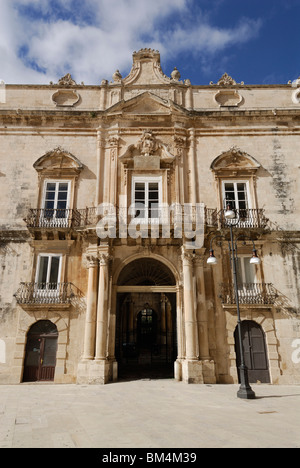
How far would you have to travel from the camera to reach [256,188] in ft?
51.5

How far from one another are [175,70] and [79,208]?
31.6ft

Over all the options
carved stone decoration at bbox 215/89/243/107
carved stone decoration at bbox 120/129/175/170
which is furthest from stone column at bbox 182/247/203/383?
carved stone decoration at bbox 215/89/243/107

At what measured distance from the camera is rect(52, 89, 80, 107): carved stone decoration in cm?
1736

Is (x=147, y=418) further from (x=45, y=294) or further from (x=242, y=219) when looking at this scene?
(x=242, y=219)

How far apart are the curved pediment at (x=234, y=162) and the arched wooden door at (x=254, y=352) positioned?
7385mm

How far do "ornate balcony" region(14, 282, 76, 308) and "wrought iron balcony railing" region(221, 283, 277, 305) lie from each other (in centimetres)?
670

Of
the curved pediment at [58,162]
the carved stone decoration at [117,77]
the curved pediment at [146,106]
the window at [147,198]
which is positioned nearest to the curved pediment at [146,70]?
the carved stone decoration at [117,77]

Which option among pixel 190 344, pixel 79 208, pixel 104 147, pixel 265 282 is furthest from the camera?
pixel 104 147

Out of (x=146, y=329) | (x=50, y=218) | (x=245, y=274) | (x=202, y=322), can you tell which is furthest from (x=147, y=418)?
(x=146, y=329)

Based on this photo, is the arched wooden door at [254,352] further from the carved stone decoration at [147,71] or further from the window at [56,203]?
the carved stone decoration at [147,71]

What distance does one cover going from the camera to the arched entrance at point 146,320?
51.1 ft

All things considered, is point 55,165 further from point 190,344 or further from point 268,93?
point 268,93

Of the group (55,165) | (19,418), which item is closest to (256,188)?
(55,165)

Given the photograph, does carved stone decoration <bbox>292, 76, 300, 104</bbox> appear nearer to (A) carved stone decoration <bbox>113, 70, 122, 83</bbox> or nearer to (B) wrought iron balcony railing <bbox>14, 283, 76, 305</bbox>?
(A) carved stone decoration <bbox>113, 70, 122, 83</bbox>
